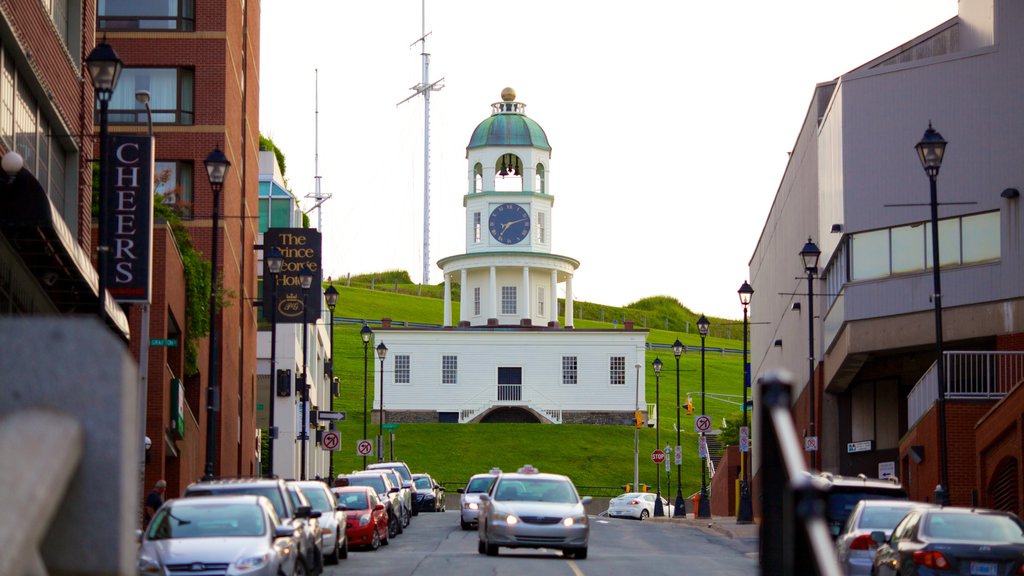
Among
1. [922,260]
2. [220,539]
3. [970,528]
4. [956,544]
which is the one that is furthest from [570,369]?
[956,544]

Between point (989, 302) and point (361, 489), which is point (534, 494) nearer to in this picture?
point (361, 489)

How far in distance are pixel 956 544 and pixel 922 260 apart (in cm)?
2629

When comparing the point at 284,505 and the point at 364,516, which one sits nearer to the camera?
the point at 284,505

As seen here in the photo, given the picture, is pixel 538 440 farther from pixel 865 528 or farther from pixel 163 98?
pixel 865 528

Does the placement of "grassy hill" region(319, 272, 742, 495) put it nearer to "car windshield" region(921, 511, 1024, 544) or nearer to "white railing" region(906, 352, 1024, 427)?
"white railing" region(906, 352, 1024, 427)

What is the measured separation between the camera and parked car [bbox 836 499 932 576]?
19281mm

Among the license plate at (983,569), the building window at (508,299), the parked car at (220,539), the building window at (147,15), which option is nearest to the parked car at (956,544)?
the license plate at (983,569)

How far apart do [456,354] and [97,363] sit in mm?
97296

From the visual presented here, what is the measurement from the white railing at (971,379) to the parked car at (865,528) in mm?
16575

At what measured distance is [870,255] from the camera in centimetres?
4362

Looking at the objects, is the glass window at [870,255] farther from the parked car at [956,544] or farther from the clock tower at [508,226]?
the clock tower at [508,226]

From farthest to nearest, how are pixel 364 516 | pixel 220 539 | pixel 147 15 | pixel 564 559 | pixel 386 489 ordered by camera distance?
pixel 147 15 → pixel 386 489 → pixel 364 516 → pixel 564 559 → pixel 220 539

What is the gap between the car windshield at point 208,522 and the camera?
17438 millimetres

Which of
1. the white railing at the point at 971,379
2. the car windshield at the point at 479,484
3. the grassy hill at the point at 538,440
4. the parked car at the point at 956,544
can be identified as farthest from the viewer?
the grassy hill at the point at 538,440
